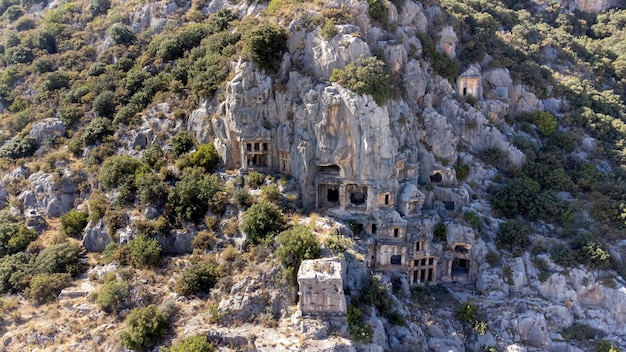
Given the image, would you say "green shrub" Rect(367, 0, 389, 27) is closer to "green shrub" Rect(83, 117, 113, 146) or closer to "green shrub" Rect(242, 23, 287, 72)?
"green shrub" Rect(242, 23, 287, 72)

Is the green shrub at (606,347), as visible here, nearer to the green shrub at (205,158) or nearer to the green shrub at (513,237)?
the green shrub at (513,237)

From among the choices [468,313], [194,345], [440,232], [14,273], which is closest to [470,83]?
[440,232]

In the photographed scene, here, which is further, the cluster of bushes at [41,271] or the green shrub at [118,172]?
the green shrub at [118,172]

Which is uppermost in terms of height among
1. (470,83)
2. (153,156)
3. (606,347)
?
(470,83)

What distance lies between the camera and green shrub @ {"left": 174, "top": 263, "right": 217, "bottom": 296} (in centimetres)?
3781

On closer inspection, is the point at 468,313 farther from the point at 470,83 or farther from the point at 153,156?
the point at 153,156

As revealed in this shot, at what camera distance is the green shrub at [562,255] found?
43031 millimetres

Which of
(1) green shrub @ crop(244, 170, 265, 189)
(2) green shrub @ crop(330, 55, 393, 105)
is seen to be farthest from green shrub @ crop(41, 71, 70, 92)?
(2) green shrub @ crop(330, 55, 393, 105)

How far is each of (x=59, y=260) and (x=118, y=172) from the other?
30.7 ft

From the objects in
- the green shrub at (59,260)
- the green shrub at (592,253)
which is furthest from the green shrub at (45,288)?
the green shrub at (592,253)

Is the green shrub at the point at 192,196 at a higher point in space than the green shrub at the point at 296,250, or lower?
higher

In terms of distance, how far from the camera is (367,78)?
40.0 metres

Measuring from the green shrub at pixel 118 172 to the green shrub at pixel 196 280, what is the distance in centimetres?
1232

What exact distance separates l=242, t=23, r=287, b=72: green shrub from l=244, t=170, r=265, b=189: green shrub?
9.81 metres
